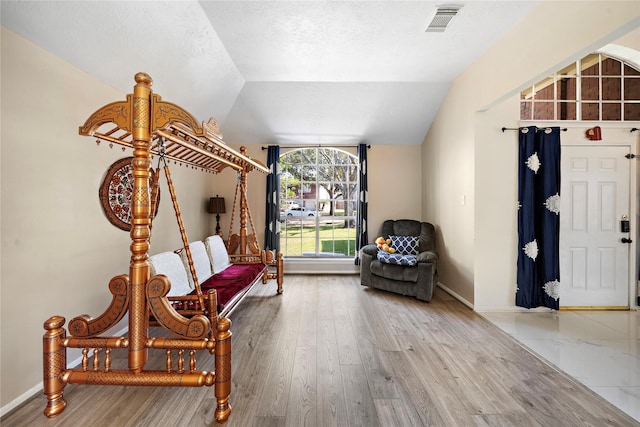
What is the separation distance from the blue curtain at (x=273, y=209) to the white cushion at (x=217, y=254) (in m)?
1.22

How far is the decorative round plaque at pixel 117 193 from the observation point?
8.96 ft

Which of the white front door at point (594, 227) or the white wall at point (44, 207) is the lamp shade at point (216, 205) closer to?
the white wall at point (44, 207)

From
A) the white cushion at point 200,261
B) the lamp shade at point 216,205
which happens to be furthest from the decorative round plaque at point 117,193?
the lamp shade at point 216,205

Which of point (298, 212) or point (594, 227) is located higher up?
point (298, 212)

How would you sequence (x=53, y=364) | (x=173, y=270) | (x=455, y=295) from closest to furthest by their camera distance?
(x=53, y=364)
(x=173, y=270)
(x=455, y=295)

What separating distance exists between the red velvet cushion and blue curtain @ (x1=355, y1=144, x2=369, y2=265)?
6.37ft

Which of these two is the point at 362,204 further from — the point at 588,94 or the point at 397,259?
the point at 588,94

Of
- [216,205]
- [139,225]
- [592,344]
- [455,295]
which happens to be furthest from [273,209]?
[592,344]

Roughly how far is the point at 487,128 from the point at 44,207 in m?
4.36

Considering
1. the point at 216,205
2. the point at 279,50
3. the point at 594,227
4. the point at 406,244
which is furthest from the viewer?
the point at 216,205

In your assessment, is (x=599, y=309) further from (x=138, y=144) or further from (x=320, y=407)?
(x=138, y=144)

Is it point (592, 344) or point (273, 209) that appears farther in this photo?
point (273, 209)

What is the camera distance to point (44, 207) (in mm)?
2113

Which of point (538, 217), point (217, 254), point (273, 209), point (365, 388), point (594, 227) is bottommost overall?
point (365, 388)
